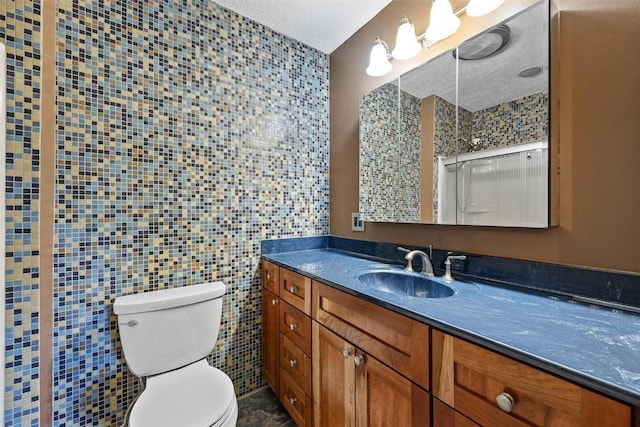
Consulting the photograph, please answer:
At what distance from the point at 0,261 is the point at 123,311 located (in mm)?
605

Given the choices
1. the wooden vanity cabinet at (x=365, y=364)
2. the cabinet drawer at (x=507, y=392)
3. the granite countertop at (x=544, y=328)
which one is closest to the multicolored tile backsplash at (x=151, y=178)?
the wooden vanity cabinet at (x=365, y=364)

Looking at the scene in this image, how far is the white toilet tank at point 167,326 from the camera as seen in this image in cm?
124

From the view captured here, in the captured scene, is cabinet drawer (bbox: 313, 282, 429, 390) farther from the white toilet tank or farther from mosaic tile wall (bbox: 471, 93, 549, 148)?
mosaic tile wall (bbox: 471, 93, 549, 148)

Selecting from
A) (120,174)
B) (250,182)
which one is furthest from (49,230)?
(250,182)

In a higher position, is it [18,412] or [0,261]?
[0,261]

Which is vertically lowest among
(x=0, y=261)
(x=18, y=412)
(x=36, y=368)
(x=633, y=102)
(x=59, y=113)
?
(x=18, y=412)

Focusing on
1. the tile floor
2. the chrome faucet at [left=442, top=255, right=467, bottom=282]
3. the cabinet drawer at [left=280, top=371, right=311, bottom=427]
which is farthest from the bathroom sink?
the tile floor

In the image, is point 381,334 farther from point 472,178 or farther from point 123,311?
point 123,311

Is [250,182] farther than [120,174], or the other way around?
[250,182]

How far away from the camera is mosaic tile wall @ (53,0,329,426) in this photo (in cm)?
126

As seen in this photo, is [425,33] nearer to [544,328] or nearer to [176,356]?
[544,328]

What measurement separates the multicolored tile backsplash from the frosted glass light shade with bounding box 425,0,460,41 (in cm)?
99

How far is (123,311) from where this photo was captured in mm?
1231

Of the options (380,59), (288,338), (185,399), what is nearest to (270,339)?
(288,338)
